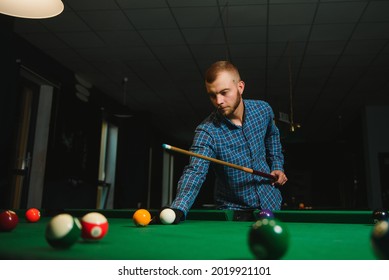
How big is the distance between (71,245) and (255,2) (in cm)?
353

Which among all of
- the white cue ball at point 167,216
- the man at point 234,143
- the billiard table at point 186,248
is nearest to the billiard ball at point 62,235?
the billiard table at point 186,248

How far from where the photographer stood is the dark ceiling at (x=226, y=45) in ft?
13.4

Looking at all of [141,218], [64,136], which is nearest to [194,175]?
[141,218]

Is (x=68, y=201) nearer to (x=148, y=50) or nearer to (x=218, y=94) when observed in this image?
(x=148, y=50)

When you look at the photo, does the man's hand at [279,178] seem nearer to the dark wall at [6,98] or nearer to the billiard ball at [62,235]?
the billiard ball at [62,235]

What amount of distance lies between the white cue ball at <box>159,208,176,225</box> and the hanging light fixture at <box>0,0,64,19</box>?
1.50 m

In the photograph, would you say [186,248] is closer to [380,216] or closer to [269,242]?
[269,242]

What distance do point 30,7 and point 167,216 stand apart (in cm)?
158

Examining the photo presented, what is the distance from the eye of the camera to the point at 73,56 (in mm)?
5469

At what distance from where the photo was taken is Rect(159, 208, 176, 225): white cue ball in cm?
177

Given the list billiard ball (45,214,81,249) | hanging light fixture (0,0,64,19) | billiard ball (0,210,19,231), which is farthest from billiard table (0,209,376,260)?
hanging light fixture (0,0,64,19)

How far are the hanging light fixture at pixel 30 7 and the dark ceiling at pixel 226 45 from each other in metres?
1.67

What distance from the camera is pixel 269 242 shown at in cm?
84

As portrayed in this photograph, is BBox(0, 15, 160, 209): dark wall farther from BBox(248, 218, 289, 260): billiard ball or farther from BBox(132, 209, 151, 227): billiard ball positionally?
BBox(248, 218, 289, 260): billiard ball
